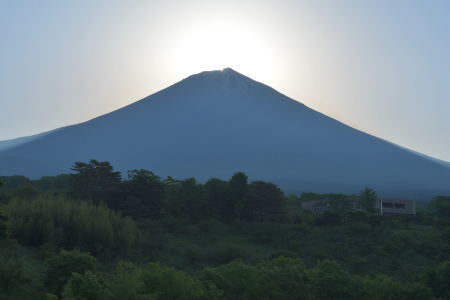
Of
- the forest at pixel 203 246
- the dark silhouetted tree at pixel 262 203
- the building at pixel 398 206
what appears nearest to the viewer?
the forest at pixel 203 246

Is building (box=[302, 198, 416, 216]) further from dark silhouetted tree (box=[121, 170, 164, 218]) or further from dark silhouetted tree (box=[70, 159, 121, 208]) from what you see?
dark silhouetted tree (box=[70, 159, 121, 208])

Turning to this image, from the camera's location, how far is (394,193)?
111 meters

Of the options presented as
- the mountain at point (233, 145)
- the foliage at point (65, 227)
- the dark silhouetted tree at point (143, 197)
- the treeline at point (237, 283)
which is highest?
the mountain at point (233, 145)

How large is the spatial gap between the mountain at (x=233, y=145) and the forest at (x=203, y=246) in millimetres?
71047

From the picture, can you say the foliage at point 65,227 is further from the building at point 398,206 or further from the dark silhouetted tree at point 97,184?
the building at point 398,206

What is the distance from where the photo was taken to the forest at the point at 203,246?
17453mm

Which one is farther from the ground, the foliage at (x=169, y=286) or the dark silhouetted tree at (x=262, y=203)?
the dark silhouetted tree at (x=262, y=203)

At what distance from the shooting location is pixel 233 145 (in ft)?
433

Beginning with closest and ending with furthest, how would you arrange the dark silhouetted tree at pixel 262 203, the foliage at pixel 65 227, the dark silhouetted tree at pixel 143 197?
the foliage at pixel 65 227 < the dark silhouetted tree at pixel 143 197 < the dark silhouetted tree at pixel 262 203

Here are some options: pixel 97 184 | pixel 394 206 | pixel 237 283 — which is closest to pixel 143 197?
pixel 97 184

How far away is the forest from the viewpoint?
57.3 feet

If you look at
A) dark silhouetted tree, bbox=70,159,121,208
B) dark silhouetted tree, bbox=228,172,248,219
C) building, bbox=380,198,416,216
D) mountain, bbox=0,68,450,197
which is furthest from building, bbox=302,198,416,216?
mountain, bbox=0,68,450,197

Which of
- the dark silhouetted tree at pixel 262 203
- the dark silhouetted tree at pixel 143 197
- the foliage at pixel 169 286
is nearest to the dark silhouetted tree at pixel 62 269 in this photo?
the foliage at pixel 169 286

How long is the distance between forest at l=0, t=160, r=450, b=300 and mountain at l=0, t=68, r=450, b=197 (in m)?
71.0
